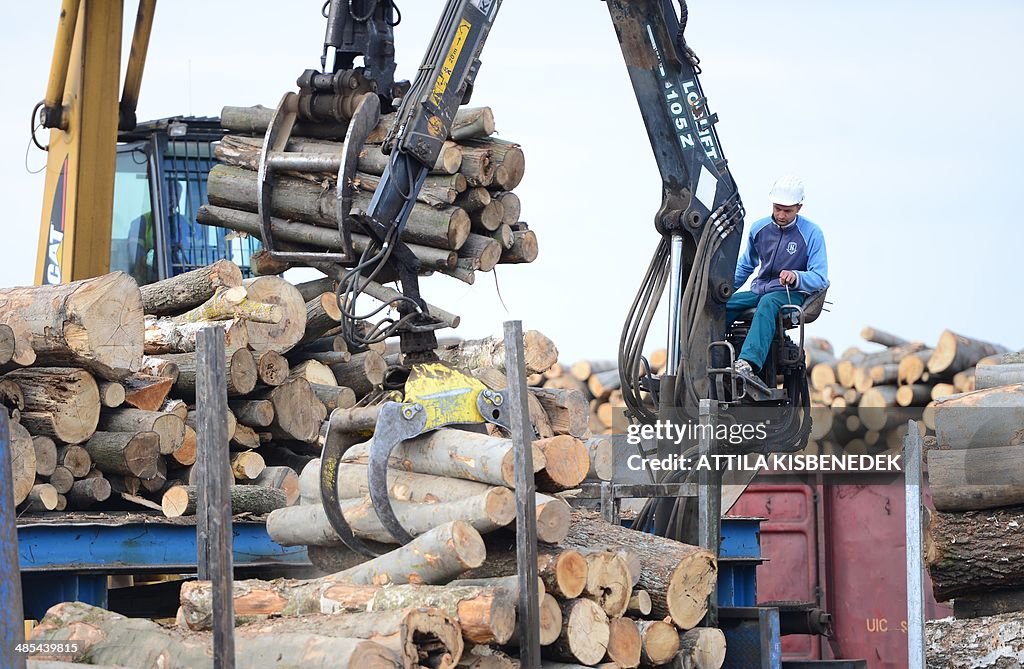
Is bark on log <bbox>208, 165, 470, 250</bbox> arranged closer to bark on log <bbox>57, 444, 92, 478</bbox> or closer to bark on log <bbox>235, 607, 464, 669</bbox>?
bark on log <bbox>57, 444, 92, 478</bbox>

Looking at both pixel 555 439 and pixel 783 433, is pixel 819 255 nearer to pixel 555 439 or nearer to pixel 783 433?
pixel 783 433

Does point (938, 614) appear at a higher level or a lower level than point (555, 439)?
lower

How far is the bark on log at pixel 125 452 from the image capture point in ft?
26.6

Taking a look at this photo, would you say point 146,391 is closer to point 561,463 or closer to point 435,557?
point 561,463

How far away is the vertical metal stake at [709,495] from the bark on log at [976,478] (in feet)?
3.48

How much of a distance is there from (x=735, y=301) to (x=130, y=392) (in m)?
3.55

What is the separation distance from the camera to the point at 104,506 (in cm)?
827

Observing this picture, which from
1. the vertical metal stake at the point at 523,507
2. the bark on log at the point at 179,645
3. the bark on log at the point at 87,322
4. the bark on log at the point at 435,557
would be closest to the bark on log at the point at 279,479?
the bark on log at the point at 87,322

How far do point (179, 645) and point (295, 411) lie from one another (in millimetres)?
3797

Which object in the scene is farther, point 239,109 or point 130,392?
point 239,109

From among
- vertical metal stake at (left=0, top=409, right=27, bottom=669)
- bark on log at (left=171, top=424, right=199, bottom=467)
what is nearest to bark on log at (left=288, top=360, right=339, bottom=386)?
bark on log at (left=171, top=424, right=199, bottom=467)

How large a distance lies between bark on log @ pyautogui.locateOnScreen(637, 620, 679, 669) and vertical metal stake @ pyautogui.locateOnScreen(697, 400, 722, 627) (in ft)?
1.87

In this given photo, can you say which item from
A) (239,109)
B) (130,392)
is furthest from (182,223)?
(130,392)

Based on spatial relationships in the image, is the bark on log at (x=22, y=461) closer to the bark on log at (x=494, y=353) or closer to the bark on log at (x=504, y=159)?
the bark on log at (x=494, y=353)
